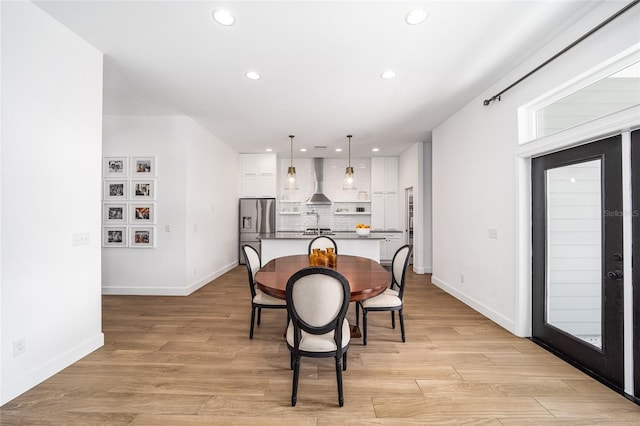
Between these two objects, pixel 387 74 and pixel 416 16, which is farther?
pixel 387 74

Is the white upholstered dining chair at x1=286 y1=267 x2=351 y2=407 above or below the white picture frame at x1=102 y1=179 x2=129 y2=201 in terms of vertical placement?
below

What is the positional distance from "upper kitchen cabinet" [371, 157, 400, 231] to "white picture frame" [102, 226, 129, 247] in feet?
17.1

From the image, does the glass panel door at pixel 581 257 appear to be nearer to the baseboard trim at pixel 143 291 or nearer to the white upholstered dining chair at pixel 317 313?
the white upholstered dining chair at pixel 317 313

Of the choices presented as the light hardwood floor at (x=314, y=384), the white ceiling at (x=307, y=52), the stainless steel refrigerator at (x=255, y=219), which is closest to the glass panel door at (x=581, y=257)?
the light hardwood floor at (x=314, y=384)

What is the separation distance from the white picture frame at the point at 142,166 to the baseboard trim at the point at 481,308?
4.95m

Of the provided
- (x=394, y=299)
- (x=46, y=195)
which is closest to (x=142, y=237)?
(x=46, y=195)

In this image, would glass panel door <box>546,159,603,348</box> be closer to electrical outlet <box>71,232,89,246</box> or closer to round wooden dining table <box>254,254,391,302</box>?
round wooden dining table <box>254,254,391,302</box>

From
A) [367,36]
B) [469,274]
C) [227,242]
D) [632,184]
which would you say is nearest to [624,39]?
[632,184]

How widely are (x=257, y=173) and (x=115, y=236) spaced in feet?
11.1

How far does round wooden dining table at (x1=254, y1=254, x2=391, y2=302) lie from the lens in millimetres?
2090

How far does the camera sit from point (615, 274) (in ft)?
6.71

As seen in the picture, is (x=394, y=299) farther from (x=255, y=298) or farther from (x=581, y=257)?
(x=581, y=257)

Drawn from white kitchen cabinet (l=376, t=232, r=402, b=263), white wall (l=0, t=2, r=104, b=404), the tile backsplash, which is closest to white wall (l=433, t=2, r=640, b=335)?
white kitchen cabinet (l=376, t=232, r=402, b=263)

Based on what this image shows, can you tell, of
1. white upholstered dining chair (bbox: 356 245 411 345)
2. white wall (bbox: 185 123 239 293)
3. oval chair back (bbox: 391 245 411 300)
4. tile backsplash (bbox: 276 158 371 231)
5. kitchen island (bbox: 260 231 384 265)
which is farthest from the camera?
tile backsplash (bbox: 276 158 371 231)
